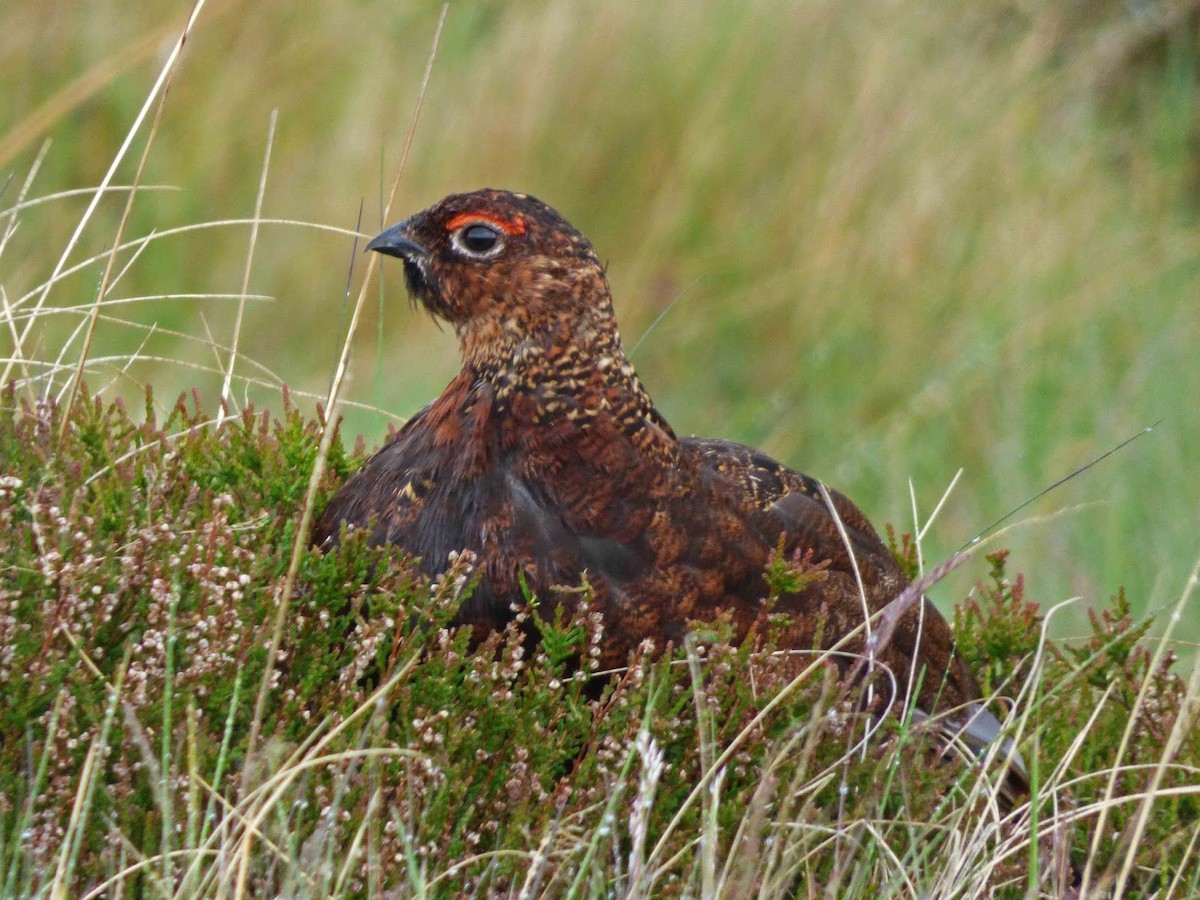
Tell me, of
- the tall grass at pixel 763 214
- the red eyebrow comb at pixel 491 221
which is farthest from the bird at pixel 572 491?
the tall grass at pixel 763 214

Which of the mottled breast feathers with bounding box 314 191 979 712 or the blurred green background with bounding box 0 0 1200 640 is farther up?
the blurred green background with bounding box 0 0 1200 640

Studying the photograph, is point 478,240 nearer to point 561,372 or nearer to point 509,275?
point 509,275

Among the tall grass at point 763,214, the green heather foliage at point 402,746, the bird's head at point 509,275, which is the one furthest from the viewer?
the tall grass at point 763,214

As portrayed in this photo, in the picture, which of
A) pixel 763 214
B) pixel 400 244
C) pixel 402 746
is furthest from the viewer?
pixel 763 214

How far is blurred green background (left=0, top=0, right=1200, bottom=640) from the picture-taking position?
6758 mm

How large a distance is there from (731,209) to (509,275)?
4415 millimetres

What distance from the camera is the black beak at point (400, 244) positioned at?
3355 mm

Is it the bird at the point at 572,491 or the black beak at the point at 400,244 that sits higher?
the black beak at the point at 400,244

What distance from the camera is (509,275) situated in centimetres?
322

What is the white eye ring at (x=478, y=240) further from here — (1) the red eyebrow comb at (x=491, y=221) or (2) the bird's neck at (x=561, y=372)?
(2) the bird's neck at (x=561, y=372)

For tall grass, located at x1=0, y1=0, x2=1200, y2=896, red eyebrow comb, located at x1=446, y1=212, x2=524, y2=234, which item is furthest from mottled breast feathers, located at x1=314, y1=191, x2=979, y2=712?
tall grass, located at x1=0, y1=0, x2=1200, y2=896

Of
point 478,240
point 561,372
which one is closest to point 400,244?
point 478,240

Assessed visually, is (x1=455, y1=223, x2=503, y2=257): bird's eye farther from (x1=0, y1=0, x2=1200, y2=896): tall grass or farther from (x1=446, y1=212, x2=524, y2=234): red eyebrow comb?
(x1=0, y1=0, x2=1200, y2=896): tall grass

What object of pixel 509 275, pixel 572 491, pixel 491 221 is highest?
pixel 491 221
